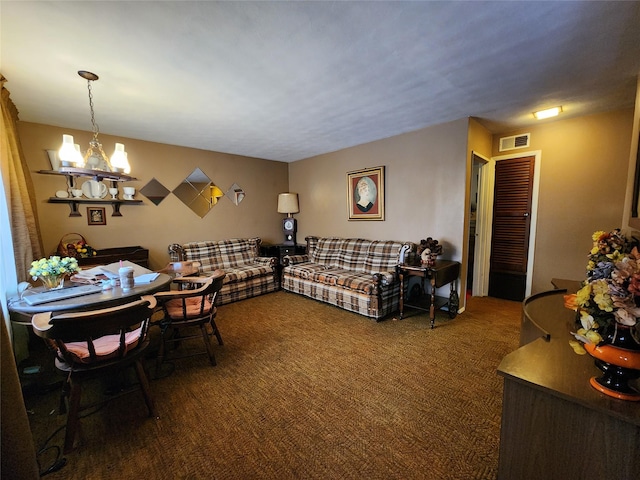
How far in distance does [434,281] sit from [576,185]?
223 centimetres

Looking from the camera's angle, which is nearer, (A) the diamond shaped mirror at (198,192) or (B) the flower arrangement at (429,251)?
(B) the flower arrangement at (429,251)

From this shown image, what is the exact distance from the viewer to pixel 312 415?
1764 millimetres

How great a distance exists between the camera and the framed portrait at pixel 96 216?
357 centimetres

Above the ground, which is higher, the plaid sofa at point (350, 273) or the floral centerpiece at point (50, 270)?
the floral centerpiece at point (50, 270)

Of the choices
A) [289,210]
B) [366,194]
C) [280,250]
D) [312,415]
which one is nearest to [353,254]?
[366,194]

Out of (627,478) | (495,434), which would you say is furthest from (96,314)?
(495,434)

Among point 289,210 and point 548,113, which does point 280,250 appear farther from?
point 548,113

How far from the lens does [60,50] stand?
5.93 ft

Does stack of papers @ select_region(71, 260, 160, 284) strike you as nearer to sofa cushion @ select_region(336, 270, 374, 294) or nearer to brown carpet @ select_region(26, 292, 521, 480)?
brown carpet @ select_region(26, 292, 521, 480)

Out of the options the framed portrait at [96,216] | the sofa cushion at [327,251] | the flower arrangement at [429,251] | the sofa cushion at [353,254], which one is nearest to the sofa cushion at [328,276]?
the sofa cushion at [353,254]

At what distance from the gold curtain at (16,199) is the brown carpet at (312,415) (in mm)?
1371

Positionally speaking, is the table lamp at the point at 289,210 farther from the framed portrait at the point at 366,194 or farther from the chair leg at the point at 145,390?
the chair leg at the point at 145,390

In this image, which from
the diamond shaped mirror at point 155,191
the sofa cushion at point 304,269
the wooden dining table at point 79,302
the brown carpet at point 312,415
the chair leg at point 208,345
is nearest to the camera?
the brown carpet at point 312,415

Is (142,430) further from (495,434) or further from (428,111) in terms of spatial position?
(428,111)
